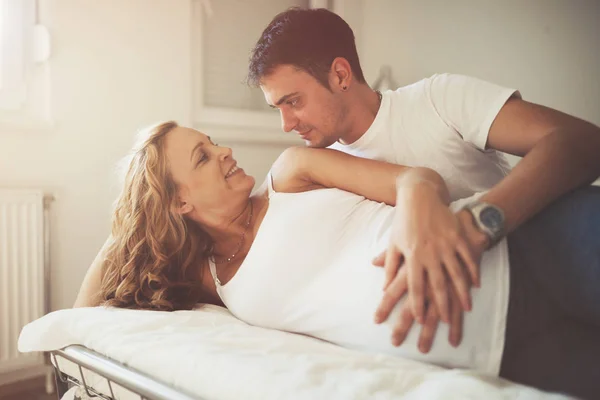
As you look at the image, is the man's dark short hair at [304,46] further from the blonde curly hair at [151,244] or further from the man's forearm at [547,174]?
the man's forearm at [547,174]

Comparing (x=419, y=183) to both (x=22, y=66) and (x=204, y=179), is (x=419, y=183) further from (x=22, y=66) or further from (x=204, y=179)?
(x=22, y=66)

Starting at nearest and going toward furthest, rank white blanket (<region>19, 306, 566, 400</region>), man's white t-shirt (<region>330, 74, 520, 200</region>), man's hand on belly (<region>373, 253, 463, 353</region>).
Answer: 1. white blanket (<region>19, 306, 566, 400</region>)
2. man's hand on belly (<region>373, 253, 463, 353</region>)
3. man's white t-shirt (<region>330, 74, 520, 200</region>)

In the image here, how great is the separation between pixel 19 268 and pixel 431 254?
1418 mm

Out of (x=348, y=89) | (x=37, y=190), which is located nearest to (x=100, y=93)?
(x=37, y=190)

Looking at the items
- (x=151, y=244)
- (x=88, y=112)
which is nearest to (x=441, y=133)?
(x=151, y=244)

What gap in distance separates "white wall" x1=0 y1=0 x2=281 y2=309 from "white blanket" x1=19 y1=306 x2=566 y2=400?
0.92 metres

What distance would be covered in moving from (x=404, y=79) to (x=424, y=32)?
242mm

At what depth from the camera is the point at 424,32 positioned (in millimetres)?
2777

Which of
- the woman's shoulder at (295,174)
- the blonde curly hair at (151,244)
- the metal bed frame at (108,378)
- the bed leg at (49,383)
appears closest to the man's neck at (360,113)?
the woman's shoulder at (295,174)

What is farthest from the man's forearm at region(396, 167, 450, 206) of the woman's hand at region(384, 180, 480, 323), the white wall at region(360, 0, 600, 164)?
the white wall at region(360, 0, 600, 164)

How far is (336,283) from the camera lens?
3.11ft

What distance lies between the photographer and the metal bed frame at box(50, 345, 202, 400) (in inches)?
28.9

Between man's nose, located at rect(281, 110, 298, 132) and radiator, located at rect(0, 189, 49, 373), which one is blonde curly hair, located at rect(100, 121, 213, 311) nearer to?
man's nose, located at rect(281, 110, 298, 132)

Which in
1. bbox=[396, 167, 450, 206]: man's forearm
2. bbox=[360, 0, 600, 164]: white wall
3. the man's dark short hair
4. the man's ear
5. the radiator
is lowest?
the radiator
